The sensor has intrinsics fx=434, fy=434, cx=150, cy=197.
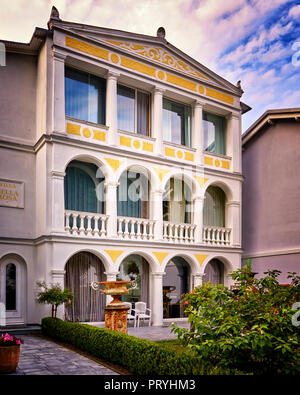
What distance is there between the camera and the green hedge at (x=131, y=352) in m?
6.78

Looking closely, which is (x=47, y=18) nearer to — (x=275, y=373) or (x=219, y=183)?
(x=219, y=183)

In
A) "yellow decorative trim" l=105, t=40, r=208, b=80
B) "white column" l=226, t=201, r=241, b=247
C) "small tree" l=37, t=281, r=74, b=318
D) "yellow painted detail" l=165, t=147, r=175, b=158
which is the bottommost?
"small tree" l=37, t=281, r=74, b=318

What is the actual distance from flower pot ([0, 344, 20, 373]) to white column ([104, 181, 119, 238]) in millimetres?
8170

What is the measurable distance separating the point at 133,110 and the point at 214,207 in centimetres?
622

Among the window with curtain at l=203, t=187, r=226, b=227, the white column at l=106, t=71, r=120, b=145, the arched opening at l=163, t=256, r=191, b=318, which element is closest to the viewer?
the white column at l=106, t=71, r=120, b=145

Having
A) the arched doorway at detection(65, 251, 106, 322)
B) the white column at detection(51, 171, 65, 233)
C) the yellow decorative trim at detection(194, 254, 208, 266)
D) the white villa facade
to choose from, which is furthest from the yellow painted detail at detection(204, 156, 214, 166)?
the white column at detection(51, 171, 65, 233)

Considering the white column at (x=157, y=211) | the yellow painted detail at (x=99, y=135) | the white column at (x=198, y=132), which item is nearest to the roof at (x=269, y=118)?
the white column at (x=198, y=132)

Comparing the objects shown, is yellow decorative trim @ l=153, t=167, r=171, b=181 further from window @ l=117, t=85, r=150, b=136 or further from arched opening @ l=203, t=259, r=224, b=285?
arched opening @ l=203, t=259, r=224, b=285

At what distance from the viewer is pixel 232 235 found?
66.0 feet

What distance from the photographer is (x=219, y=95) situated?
67.0 ft

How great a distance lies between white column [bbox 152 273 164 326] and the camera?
1695 cm

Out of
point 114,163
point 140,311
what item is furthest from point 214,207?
point 140,311

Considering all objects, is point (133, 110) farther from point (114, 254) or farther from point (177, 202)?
point (114, 254)

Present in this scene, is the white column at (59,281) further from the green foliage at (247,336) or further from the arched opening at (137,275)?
the green foliage at (247,336)
